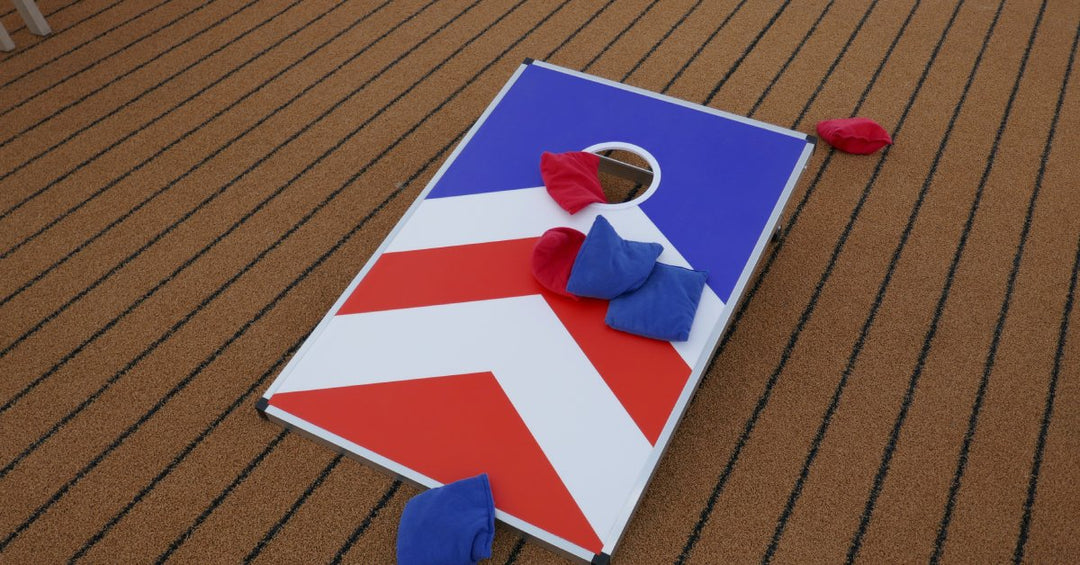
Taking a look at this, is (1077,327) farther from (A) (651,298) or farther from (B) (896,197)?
(A) (651,298)

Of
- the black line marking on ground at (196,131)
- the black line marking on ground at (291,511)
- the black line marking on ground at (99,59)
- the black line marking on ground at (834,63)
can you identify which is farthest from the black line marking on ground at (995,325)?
the black line marking on ground at (99,59)

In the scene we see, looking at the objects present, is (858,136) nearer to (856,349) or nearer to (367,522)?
(856,349)

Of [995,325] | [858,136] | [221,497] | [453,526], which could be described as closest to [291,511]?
[221,497]

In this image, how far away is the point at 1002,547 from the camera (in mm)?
1318

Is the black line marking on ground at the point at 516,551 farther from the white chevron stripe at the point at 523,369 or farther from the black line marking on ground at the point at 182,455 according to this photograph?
the black line marking on ground at the point at 182,455

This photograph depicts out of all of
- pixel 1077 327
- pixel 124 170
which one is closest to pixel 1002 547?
pixel 1077 327

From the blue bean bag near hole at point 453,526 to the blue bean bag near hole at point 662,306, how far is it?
1.23 feet

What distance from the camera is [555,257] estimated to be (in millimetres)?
1432

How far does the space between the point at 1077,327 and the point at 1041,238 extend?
10.3 inches

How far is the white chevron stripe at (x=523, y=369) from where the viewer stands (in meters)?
1.23

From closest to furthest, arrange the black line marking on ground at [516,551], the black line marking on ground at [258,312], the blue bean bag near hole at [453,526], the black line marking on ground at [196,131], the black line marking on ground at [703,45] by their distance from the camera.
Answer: the blue bean bag near hole at [453,526]
the black line marking on ground at [516,551]
the black line marking on ground at [258,312]
the black line marking on ground at [196,131]
the black line marking on ground at [703,45]

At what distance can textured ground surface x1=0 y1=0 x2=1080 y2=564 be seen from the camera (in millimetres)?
1363

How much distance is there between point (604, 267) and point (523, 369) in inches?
9.1

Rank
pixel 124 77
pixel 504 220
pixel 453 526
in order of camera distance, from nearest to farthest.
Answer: pixel 453 526
pixel 504 220
pixel 124 77
